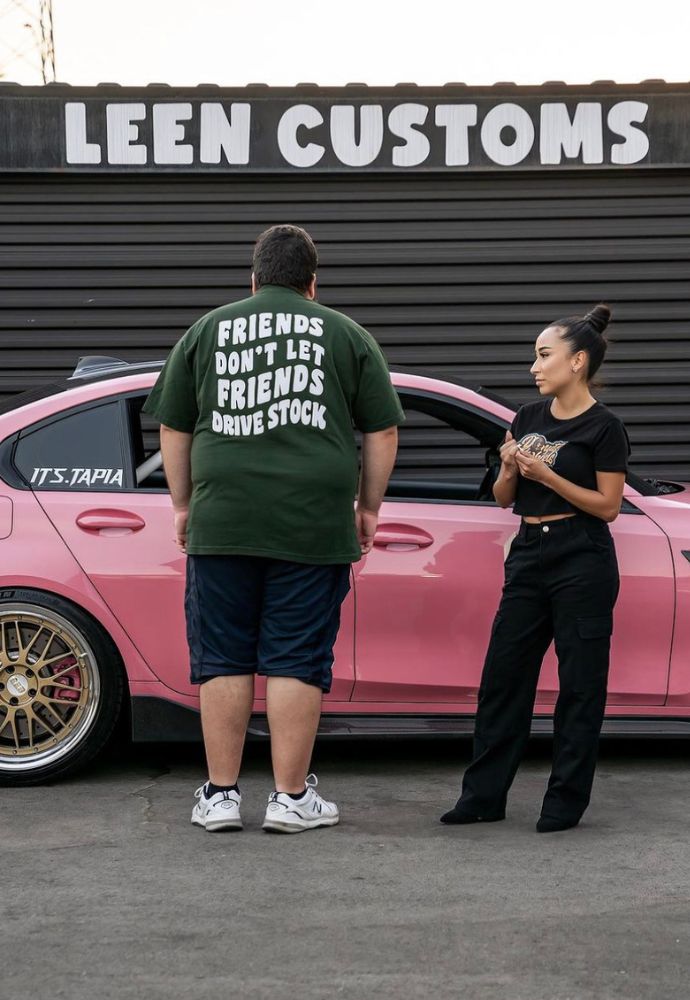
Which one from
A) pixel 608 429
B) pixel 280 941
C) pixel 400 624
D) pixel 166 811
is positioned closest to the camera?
pixel 280 941

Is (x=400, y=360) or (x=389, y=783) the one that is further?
(x=400, y=360)

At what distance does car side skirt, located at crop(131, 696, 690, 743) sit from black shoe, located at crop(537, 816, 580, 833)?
66cm

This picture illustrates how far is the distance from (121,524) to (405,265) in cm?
460

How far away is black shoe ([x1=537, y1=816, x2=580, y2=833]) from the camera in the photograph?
457 centimetres

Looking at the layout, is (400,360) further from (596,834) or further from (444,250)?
(596,834)

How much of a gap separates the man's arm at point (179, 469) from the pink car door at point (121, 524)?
23.2 inches

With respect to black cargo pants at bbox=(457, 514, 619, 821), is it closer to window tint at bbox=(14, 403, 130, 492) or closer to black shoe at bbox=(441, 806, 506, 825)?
black shoe at bbox=(441, 806, 506, 825)

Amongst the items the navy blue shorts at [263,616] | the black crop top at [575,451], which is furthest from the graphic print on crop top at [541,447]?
the navy blue shorts at [263,616]

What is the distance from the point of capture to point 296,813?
4.56 metres

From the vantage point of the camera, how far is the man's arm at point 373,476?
4559mm

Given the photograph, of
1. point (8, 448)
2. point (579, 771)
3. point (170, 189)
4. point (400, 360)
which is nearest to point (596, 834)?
point (579, 771)

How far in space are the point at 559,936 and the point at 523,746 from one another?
1.15 metres

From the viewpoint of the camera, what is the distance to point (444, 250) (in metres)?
9.37

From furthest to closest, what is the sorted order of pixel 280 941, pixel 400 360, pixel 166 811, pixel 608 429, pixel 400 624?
pixel 400 360, pixel 400 624, pixel 166 811, pixel 608 429, pixel 280 941
